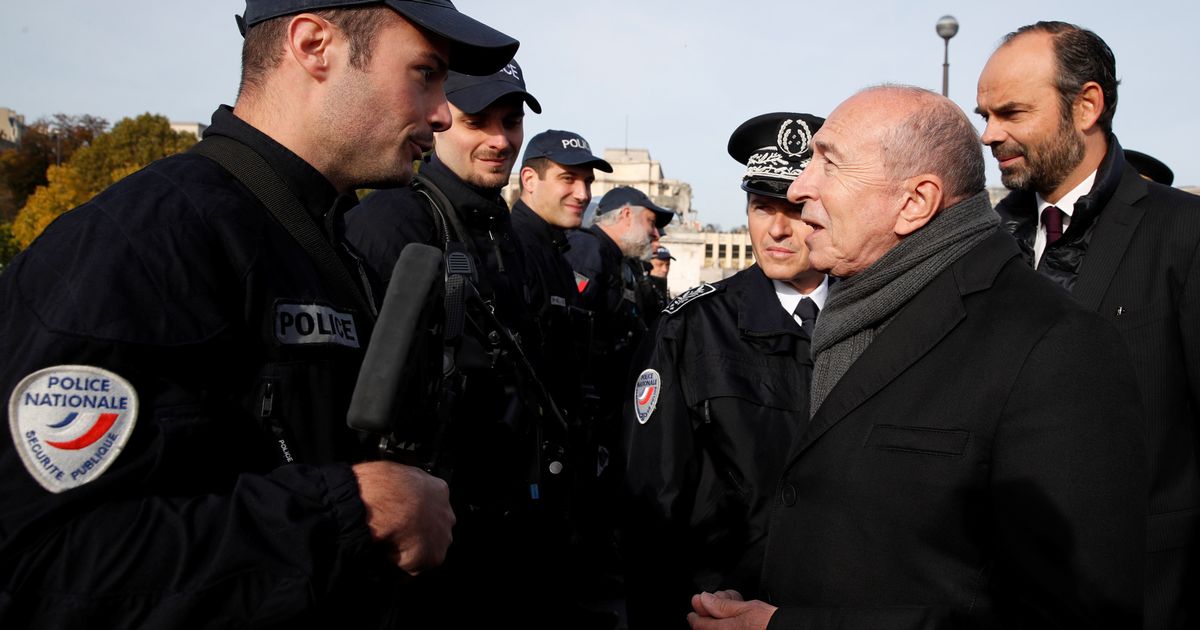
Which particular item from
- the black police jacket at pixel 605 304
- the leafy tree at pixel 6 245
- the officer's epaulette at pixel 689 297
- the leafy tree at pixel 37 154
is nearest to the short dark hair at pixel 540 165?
the black police jacket at pixel 605 304

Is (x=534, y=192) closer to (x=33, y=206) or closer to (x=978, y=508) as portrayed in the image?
(x=978, y=508)

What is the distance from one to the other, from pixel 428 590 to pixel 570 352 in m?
2.63

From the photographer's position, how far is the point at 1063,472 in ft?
6.41

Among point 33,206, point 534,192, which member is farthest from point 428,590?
point 33,206

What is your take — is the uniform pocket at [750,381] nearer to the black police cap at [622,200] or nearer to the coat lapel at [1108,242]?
the coat lapel at [1108,242]

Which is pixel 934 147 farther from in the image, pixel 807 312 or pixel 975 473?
pixel 807 312

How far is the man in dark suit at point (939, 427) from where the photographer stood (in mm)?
1958

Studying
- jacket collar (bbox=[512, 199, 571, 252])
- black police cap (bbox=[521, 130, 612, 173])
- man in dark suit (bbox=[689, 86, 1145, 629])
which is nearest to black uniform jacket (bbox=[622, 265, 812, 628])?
man in dark suit (bbox=[689, 86, 1145, 629])

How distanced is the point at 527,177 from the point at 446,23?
4.88m

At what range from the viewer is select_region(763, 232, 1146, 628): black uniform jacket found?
1949 millimetres

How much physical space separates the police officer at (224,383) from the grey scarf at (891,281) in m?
1.18

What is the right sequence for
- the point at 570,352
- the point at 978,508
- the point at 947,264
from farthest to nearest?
the point at 570,352 → the point at 947,264 → the point at 978,508

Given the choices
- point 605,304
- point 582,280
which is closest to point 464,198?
point 582,280

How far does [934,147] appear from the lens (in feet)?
8.01
